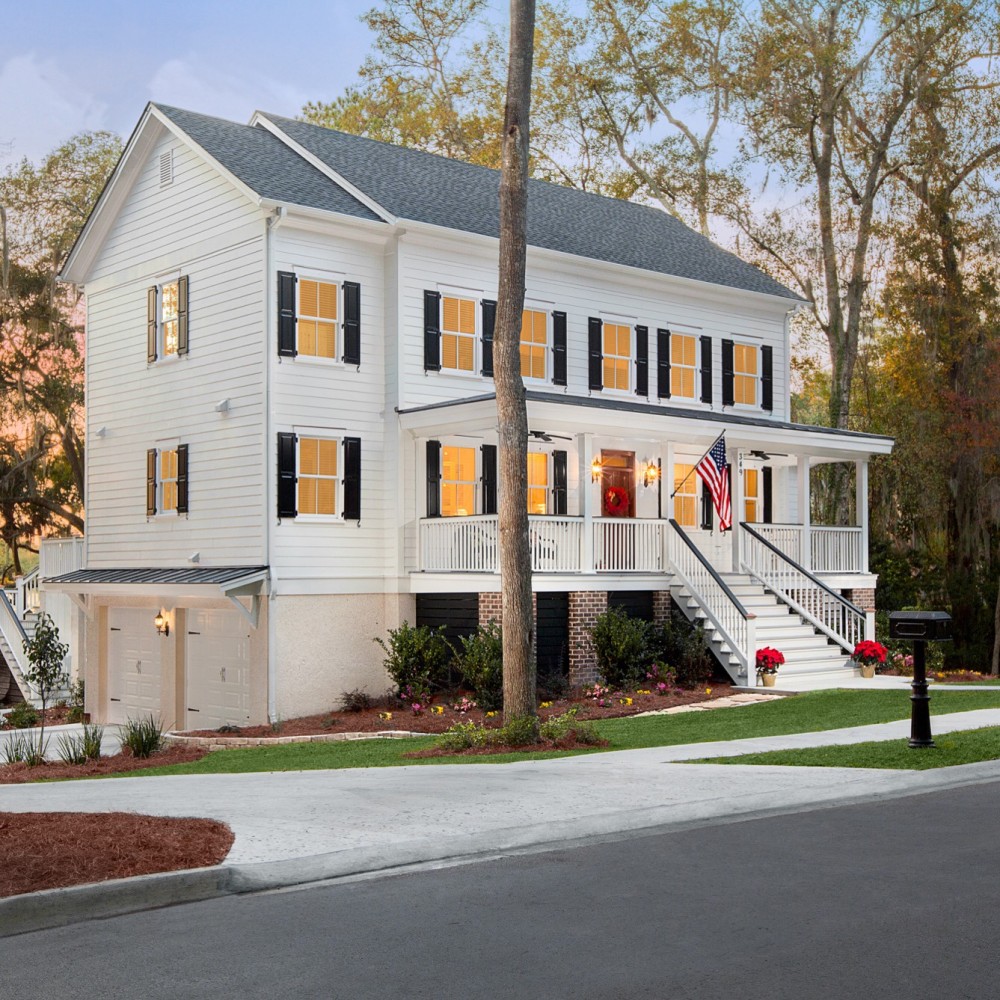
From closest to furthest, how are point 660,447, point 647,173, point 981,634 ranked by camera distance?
point 660,447 → point 981,634 → point 647,173

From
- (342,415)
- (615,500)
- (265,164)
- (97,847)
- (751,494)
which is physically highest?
(265,164)

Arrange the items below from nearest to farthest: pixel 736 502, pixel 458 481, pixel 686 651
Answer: pixel 686 651, pixel 458 481, pixel 736 502

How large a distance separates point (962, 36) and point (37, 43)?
2605cm

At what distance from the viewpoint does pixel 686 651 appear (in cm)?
2223

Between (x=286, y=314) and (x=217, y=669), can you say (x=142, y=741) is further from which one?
(x=286, y=314)

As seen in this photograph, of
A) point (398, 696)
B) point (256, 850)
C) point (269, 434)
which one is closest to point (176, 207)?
point (269, 434)

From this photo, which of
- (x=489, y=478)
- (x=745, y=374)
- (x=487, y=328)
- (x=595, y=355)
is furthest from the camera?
(x=745, y=374)

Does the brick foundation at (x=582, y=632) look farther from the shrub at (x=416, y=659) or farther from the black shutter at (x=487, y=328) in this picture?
the black shutter at (x=487, y=328)

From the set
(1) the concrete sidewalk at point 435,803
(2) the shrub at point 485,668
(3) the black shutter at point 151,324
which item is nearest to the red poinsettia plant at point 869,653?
(2) the shrub at point 485,668

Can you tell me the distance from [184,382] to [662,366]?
9855mm

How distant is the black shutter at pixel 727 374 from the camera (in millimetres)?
29031

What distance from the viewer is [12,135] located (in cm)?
3712

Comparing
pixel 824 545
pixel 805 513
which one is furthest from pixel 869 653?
pixel 805 513

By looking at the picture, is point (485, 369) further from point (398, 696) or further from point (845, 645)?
point (845, 645)
